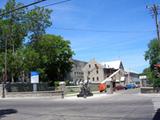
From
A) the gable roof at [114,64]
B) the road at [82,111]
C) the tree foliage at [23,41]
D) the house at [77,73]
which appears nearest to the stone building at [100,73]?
the gable roof at [114,64]

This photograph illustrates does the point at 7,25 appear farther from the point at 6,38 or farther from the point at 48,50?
the point at 48,50

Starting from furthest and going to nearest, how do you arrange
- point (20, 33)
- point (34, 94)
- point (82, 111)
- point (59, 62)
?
point (59, 62) → point (20, 33) → point (34, 94) → point (82, 111)

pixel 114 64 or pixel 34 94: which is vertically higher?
pixel 114 64

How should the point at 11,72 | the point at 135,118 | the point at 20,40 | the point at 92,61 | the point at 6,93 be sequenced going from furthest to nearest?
the point at 92,61 → the point at 20,40 → the point at 11,72 → the point at 6,93 → the point at 135,118

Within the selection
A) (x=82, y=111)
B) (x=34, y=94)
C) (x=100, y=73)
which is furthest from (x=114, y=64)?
(x=82, y=111)

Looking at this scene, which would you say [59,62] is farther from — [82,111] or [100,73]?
[82,111]

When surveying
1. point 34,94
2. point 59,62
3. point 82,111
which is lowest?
point 82,111

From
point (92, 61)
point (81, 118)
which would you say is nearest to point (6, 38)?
point (81, 118)

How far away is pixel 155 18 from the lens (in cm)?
5003

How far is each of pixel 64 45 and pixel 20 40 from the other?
30119 millimetres

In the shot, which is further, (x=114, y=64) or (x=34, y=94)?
(x=114, y=64)

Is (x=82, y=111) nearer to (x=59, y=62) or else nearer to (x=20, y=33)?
(x=20, y=33)

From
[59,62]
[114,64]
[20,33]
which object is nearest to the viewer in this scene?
[20,33]

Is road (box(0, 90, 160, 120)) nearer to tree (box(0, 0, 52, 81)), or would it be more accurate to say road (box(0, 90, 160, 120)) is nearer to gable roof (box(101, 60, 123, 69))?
tree (box(0, 0, 52, 81))
